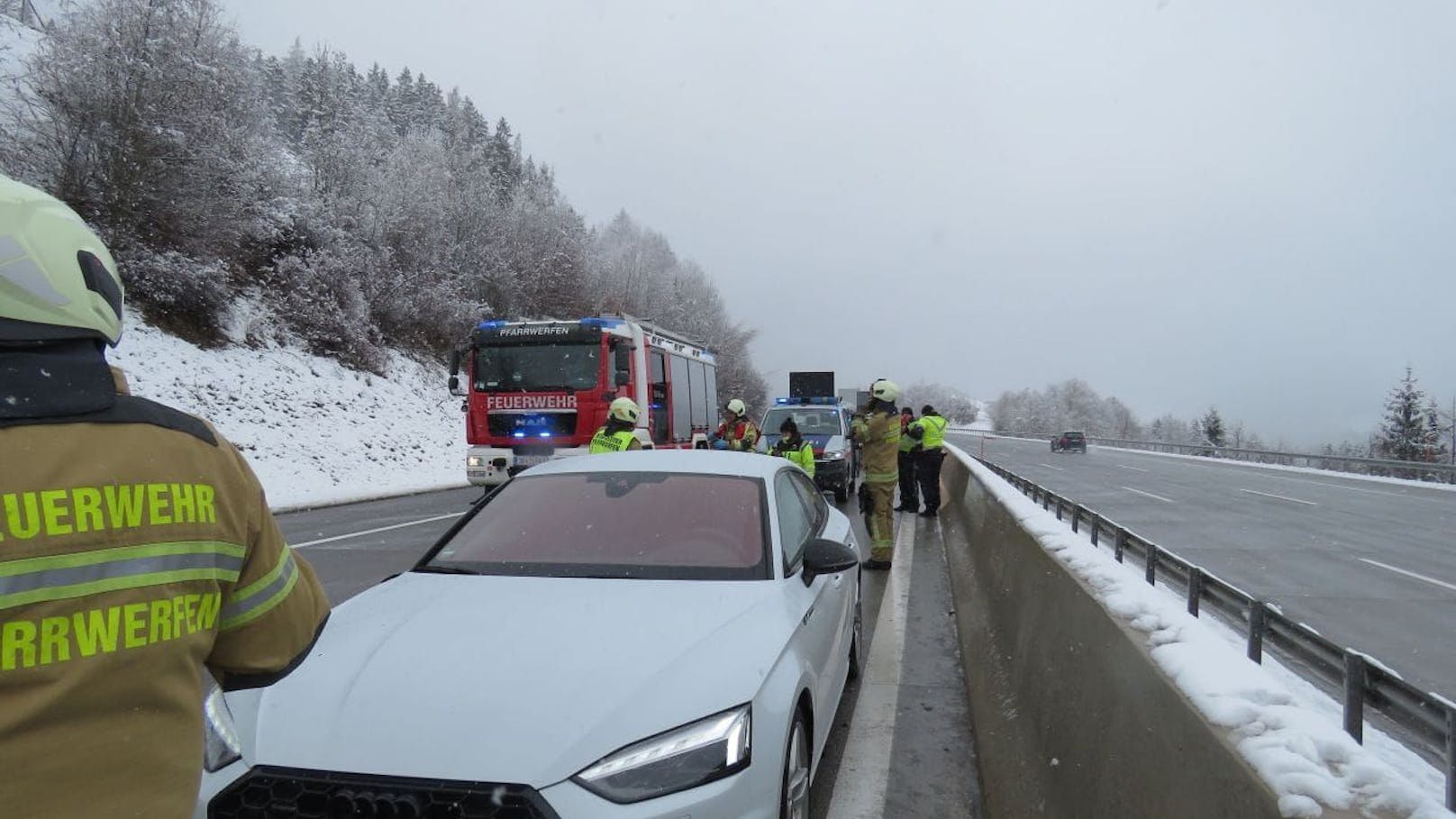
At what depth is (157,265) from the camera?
19.8 metres

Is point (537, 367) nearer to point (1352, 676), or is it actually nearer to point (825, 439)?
point (825, 439)

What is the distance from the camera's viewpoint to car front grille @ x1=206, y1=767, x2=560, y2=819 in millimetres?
1979

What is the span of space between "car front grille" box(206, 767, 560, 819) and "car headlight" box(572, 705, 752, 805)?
0.17 meters

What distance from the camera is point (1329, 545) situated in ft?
38.9

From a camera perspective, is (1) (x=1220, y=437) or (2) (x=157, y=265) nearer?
(2) (x=157, y=265)

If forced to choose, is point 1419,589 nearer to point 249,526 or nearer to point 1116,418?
point 249,526

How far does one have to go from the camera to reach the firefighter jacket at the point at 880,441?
335 inches

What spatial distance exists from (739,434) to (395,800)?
1026cm

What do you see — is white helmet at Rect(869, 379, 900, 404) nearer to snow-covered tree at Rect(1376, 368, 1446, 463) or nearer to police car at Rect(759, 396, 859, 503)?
police car at Rect(759, 396, 859, 503)

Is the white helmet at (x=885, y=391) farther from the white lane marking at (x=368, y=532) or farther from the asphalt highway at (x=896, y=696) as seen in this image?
the white lane marking at (x=368, y=532)

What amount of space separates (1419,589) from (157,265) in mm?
25450

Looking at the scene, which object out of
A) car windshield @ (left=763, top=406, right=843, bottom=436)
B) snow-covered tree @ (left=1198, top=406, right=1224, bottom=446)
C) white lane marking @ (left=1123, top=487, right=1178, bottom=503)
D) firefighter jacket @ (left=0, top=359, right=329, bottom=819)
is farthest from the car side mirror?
snow-covered tree @ (left=1198, top=406, right=1224, bottom=446)

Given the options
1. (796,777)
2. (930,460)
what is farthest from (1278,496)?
(796,777)

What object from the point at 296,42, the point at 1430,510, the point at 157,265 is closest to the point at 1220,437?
the point at 1430,510
